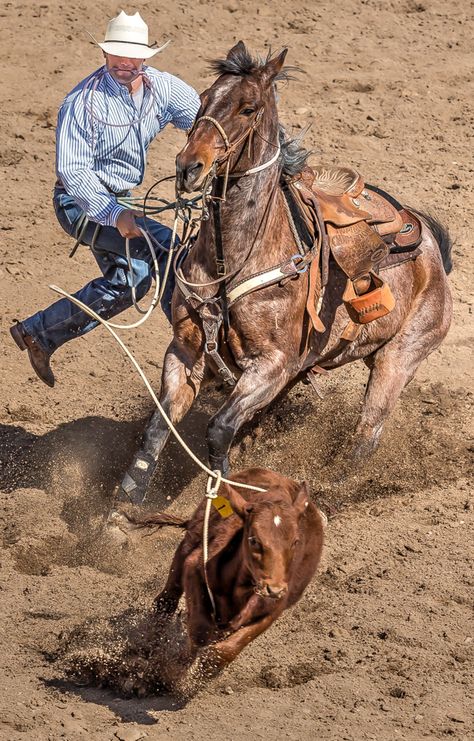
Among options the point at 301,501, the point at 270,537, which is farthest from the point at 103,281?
the point at 270,537

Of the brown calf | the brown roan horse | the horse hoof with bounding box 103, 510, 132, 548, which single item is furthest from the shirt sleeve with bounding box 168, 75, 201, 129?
the brown calf

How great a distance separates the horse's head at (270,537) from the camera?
5141 millimetres

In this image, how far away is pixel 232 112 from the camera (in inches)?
243

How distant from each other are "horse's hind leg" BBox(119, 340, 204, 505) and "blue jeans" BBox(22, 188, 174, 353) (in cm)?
58

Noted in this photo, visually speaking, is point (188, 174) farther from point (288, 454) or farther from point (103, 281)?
point (288, 454)

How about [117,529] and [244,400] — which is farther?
[117,529]

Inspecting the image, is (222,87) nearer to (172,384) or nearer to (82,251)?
(172,384)

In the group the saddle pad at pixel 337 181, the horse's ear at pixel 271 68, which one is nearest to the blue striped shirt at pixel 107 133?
the saddle pad at pixel 337 181

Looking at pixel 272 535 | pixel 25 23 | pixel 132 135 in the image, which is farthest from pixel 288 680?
pixel 25 23

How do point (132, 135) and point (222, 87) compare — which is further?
point (132, 135)

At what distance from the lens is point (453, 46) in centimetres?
1355

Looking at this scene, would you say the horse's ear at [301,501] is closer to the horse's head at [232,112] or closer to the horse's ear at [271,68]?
the horse's head at [232,112]

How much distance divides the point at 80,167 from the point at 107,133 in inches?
10.5

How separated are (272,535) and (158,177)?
6394mm
